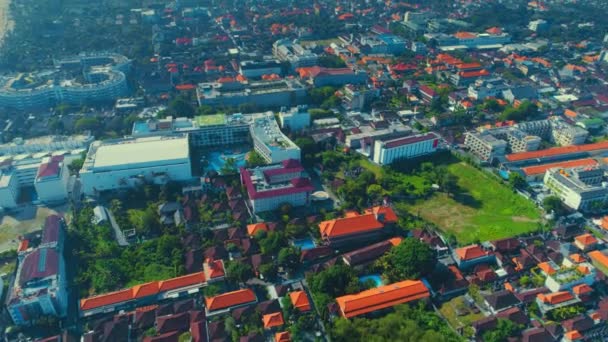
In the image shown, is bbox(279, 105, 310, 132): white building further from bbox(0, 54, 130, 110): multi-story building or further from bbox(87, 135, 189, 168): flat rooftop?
bbox(0, 54, 130, 110): multi-story building

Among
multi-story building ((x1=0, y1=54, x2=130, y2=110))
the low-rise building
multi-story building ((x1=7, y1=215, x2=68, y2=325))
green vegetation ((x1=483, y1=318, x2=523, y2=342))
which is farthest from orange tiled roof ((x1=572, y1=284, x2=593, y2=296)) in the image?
Answer: multi-story building ((x1=0, y1=54, x2=130, y2=110))

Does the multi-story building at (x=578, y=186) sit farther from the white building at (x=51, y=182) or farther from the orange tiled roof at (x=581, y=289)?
the white building at (x=51, y=182)

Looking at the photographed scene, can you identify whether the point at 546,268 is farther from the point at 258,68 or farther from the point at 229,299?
the point at 258,68

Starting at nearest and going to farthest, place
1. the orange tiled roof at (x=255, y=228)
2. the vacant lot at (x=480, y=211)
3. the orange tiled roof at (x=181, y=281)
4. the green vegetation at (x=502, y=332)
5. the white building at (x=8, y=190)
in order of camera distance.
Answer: the green vegetation at (x=502, y=332)
the orange tiled roof at (x=181, y=281)
the orange tiled roof at (x=255, y=228)
the vacant lot at (x=480, y=211)
the white building at (x=8, y=190)

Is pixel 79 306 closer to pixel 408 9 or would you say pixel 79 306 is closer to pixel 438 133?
pixel 438 133

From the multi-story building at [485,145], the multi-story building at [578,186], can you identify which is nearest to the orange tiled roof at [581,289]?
the multi-story building at [578,186]

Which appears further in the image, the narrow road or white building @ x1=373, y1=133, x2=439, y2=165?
white building @ x1=373, y1=133, x2=439, y2=165

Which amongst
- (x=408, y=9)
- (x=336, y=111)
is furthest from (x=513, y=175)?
(x=408, y=9)
